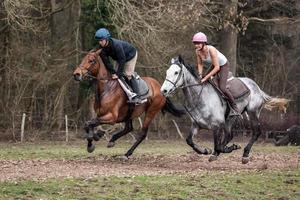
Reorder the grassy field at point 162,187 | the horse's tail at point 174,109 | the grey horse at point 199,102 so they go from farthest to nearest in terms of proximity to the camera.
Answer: the horse's tail at point 174,109
the grey horse at point 199,102
the grassy field at point 162,187

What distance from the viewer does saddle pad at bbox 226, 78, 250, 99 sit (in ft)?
50.0

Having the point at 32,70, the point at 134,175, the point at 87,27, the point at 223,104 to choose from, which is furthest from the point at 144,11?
the point at 134,175

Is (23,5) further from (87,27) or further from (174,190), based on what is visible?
(174,190)

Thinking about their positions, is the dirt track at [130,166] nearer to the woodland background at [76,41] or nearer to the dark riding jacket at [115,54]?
the dark riding jacket at [115,54]

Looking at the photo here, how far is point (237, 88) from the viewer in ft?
50.5

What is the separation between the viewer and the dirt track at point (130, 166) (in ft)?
42.5

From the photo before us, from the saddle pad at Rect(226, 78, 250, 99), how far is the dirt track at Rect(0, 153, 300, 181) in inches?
61.2

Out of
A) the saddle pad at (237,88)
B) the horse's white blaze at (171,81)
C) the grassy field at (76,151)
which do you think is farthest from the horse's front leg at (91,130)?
the saddle pad at (237,88)

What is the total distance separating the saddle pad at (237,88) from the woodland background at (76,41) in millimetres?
11134

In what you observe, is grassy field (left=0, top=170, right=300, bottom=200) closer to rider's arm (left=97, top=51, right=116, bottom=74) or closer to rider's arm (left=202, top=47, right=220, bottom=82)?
rider's arm (left=202, top=47, right=220, bottom=82)

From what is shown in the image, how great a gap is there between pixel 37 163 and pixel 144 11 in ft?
43.7

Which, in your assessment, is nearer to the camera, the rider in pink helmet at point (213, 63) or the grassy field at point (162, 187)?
the grassy field at point (162, 187)

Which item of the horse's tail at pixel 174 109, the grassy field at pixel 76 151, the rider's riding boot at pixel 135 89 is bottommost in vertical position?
the grassy field at pixel 76 151

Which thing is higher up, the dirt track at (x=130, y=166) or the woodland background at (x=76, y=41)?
the woodland background at (x=76, y=41)
